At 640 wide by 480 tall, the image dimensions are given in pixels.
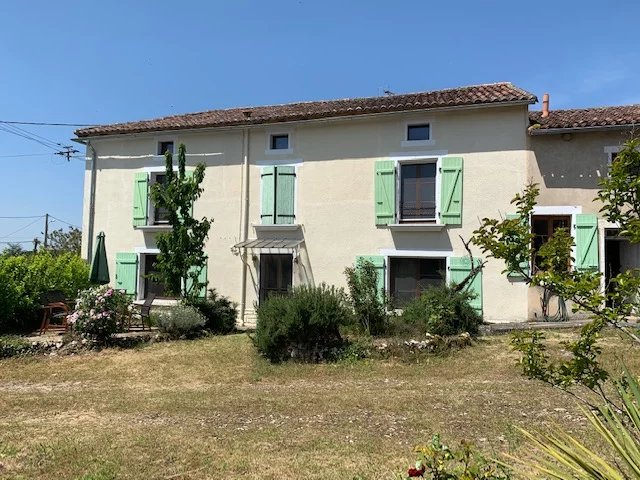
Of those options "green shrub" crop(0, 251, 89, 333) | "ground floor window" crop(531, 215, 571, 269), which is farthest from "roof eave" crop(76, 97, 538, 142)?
"green shrub" crop(0, 251, 89, 333)

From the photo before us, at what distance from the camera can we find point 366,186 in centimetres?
1386

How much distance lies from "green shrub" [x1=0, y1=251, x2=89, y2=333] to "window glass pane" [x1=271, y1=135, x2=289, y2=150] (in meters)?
6.81

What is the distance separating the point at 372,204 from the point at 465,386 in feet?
23.3

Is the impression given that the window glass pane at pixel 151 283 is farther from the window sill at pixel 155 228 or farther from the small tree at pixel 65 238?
the small tree at pixel 65 238

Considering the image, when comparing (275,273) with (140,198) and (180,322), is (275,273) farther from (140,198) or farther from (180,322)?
(140,198)

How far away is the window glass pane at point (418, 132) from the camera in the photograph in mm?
13484

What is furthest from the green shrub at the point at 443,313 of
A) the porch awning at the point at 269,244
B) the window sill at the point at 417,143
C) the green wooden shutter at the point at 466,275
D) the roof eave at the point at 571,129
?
the roof eave at the point at 571,129

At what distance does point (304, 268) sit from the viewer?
566 inches

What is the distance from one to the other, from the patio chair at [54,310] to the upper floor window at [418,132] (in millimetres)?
9683

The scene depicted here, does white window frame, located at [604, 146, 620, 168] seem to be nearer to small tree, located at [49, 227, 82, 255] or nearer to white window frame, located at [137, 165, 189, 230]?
white window frame, located at [137, 165, 189, 230]

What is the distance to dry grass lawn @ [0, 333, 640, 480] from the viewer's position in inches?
173

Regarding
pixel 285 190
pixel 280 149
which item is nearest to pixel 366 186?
pixel 285 190

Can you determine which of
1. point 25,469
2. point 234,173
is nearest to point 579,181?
point 234,173

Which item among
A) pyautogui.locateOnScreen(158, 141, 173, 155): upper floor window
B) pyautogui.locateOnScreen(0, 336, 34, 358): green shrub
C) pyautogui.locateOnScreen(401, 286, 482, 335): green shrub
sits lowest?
pyautogui.locateOnScreen(0, 336, 34, 358): green shrub
